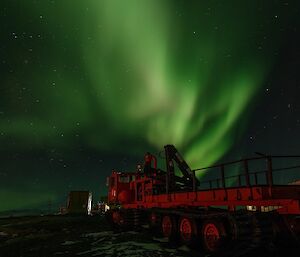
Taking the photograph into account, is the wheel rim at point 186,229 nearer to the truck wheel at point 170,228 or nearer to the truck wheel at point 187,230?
the truck wheel at point 187,230

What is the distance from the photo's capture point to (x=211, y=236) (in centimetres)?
1157

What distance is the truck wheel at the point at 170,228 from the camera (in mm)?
14391

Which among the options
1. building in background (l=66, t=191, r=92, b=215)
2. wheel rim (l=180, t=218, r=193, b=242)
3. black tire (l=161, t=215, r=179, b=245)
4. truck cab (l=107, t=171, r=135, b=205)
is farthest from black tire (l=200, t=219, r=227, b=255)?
building in background (l=66, t=191, r=92, b=215)

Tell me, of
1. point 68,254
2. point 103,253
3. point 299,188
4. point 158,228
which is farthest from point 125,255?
point 299,188

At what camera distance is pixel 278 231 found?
10672 millimetres

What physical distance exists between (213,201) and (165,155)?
6845 millimetres

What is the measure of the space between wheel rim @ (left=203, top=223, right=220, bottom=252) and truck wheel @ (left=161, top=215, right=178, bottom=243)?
269 cm

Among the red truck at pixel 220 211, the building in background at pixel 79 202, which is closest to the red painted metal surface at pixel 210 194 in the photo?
the red truck at pixel 220 211

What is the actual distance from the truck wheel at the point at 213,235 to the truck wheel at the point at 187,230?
64cm

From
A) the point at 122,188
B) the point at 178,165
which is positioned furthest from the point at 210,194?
the point at 122,188

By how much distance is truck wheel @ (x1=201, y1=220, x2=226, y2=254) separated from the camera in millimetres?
10969

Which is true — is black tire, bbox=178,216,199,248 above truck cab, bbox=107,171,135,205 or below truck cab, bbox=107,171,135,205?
below

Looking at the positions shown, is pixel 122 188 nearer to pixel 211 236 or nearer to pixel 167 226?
pixel 167 226

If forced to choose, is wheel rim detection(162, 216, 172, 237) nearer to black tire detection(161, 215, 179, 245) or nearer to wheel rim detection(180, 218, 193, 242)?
black tire detection(161, 215, 179, 245)
